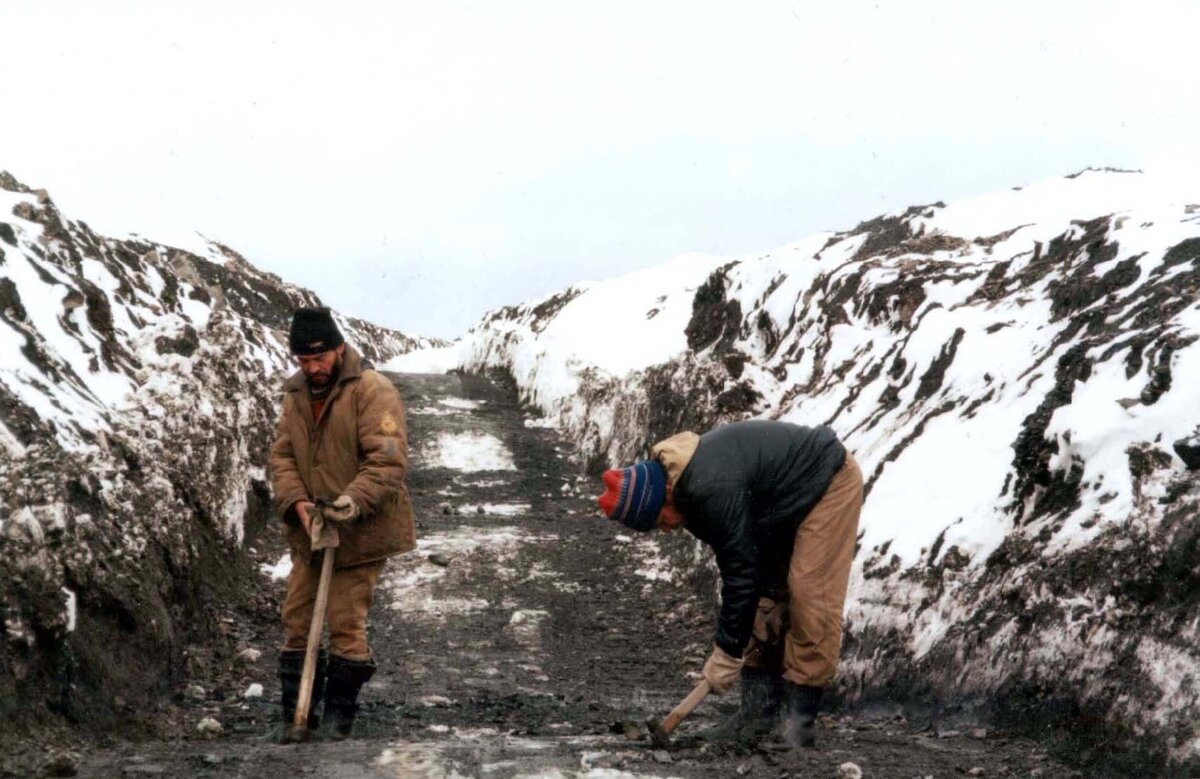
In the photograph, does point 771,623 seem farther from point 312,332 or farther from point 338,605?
point 312,332

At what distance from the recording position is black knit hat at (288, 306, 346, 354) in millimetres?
5707

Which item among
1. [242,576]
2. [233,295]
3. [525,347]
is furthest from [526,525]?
[233,295]

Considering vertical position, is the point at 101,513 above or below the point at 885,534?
above

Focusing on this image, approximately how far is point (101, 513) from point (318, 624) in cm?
183

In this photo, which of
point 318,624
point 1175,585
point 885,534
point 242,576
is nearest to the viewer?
point 1175,585

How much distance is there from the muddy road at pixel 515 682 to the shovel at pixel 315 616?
0.81 feet

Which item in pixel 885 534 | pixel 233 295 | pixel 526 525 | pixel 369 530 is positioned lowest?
pixel 526 525

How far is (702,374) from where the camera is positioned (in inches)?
546

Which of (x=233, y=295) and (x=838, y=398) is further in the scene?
(x=233, y=295)

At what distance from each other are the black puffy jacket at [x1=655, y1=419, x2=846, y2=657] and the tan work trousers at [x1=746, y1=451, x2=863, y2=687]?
0.09 meters

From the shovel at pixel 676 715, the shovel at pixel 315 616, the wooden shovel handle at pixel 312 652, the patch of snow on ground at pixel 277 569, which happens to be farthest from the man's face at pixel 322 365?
the patch of snow on ground at pixel 277 569

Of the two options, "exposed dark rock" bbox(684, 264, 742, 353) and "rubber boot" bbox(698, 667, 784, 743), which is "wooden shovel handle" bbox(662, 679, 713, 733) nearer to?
"rubber boot" bbox(698, 667, 784, 743)

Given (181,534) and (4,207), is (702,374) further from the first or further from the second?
(4,207)

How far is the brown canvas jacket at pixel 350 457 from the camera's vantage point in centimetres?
588
